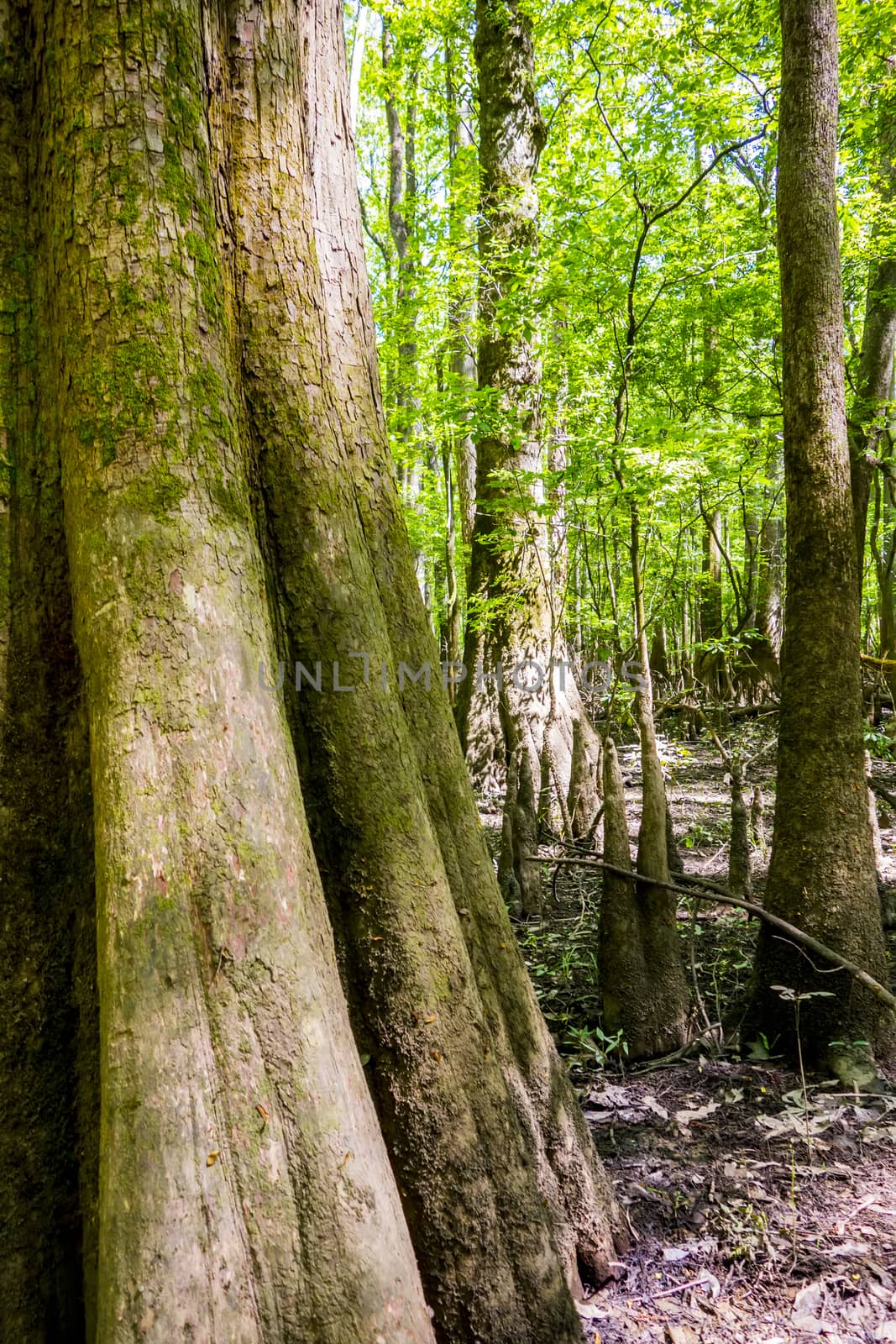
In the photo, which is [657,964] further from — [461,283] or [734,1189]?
[461,283]

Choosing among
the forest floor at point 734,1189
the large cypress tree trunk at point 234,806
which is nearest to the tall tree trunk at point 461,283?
the large cypress tree trunk at point 234,806

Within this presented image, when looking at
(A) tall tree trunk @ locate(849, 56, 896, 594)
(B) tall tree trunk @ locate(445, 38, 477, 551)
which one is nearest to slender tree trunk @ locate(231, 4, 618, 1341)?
(B) tall tree trunk @ locate(445, 38, 477, 551)

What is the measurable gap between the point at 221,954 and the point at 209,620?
653mm

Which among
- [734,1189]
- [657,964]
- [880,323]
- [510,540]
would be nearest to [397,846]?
[734,1189]

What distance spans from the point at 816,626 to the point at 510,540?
4.00 meters

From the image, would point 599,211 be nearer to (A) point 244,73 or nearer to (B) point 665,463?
(B) point 665,463

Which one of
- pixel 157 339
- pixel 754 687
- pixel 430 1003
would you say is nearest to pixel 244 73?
pixel 157 339

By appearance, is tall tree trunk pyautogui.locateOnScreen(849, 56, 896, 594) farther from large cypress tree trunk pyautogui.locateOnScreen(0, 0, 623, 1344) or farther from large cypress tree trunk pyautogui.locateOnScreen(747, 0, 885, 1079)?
large cypress tree trunk pyautogui.locateOnScreen(0, 0, 623, 1344)

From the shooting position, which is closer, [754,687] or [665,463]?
[665,463]

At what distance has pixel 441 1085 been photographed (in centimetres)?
178

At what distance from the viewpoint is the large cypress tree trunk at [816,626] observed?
3.14m

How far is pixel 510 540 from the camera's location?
6.98m

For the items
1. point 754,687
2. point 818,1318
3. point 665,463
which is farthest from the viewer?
point 754,687

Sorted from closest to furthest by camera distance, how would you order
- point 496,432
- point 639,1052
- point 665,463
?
point 639,1052 → point 665,463 → point 496,432
